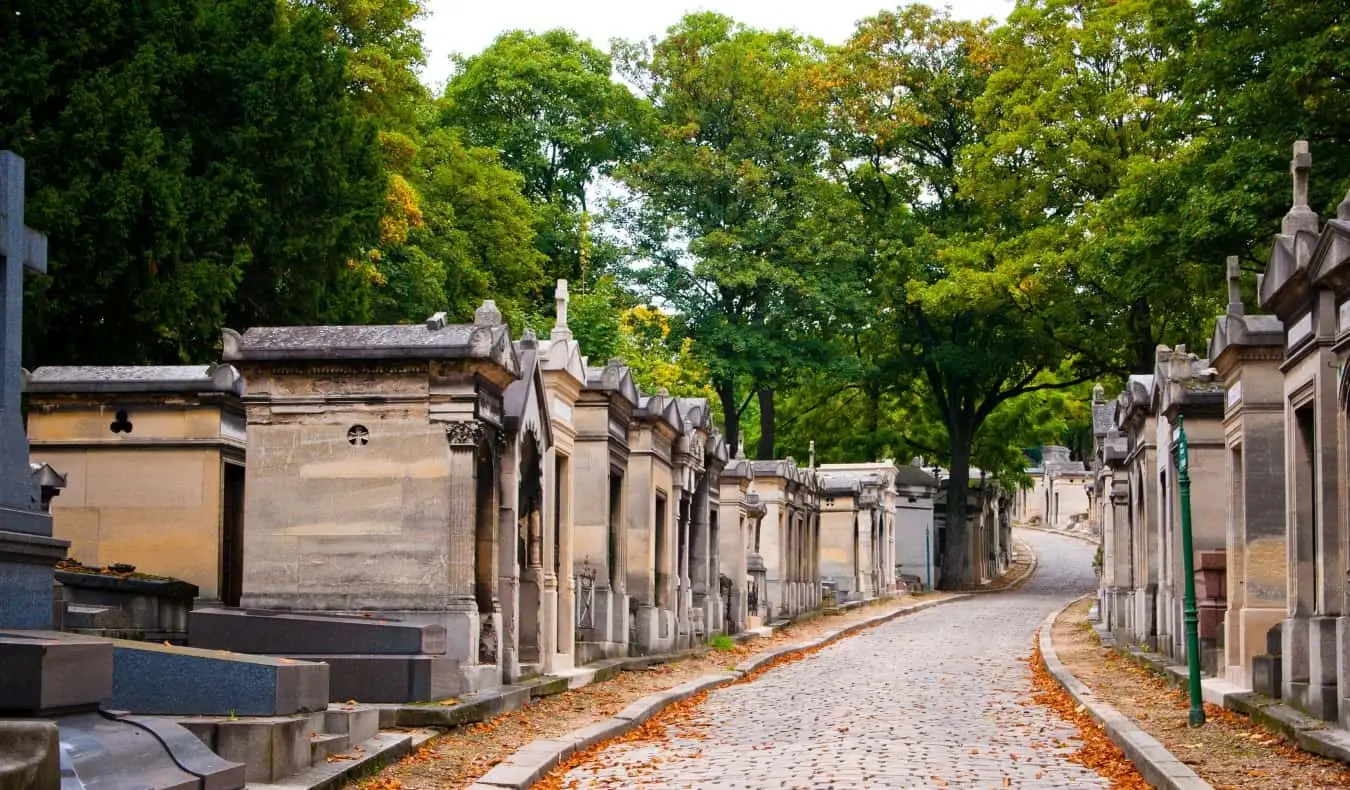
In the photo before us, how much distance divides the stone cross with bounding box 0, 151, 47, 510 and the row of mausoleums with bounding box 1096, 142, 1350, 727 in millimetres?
8103

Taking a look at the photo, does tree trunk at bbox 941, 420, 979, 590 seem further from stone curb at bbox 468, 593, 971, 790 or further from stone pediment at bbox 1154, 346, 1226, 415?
stone pediment at bbox 1154, 346, 1226, 415

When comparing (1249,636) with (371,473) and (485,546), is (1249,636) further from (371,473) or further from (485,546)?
(371,473)

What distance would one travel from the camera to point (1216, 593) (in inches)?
669

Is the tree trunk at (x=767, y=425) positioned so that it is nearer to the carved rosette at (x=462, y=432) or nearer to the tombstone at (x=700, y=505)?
the tombstone at (x=700, y=505)

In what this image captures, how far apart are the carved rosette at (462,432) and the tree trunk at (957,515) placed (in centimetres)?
3575

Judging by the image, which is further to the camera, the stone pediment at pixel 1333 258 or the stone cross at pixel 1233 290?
the stone cross at pixel 1233 290

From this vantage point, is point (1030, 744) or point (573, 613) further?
point (573, 613)

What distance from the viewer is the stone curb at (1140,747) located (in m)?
9.87

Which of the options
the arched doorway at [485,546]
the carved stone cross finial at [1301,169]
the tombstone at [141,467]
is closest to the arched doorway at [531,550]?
the arched doorway at [485,546]

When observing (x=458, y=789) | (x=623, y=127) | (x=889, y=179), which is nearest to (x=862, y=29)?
(x=889, y=179)

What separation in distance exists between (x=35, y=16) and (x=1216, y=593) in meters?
15.9

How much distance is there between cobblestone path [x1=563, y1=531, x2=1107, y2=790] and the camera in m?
10.7

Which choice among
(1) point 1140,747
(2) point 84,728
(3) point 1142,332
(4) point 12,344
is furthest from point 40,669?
(3) point 1142,332

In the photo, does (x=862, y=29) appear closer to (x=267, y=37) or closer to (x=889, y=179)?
(x=889, y=179)
